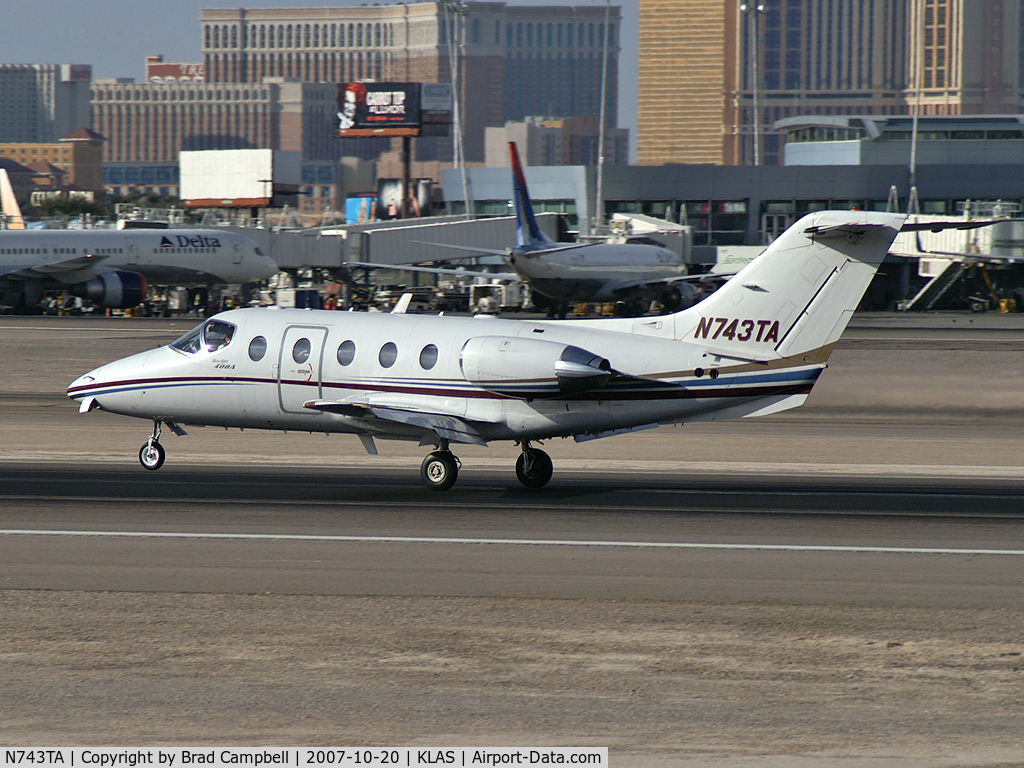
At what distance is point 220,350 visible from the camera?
2242 centimetres

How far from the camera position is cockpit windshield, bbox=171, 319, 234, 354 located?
22516 mm

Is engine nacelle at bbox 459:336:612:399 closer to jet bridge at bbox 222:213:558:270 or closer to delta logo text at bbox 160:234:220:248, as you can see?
delta logo text at bbox 160:234:220:248

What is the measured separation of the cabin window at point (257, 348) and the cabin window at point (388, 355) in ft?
7.32

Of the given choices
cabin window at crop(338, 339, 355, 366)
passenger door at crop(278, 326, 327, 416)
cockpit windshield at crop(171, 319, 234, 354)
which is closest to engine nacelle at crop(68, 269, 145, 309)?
cockpit windshield at crop(171, 319, 234, 354)

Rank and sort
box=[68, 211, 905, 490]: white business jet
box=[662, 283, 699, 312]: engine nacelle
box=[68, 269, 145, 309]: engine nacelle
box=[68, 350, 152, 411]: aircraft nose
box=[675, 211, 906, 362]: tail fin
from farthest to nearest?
box=[662, 283, 699, 312]: engine nacelle → box=[68, 269, 145, 309]: engine nacelle → box=[68, 350, 152, 411]: aircraft nose → box=[68, 211, 905, 490]: white business jet → box=[675, 211, 906, 362]: tail fin

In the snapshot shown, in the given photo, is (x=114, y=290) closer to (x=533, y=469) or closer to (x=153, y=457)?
(x=153, y=457)

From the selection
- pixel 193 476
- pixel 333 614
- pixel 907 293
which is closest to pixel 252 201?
pixel 907 293

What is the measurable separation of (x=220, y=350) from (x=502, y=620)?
10725 mm

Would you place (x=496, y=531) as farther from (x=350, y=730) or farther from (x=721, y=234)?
(x=721, y=234)

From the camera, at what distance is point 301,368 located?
71.5ft

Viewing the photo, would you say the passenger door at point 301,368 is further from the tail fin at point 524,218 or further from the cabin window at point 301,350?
the tail fin at point 524,218

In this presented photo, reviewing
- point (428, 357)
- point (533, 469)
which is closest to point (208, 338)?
point (428, 357)

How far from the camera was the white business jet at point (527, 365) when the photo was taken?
65.5 feet

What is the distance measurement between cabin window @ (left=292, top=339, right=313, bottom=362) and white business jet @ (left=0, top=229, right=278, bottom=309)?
2139 inches
